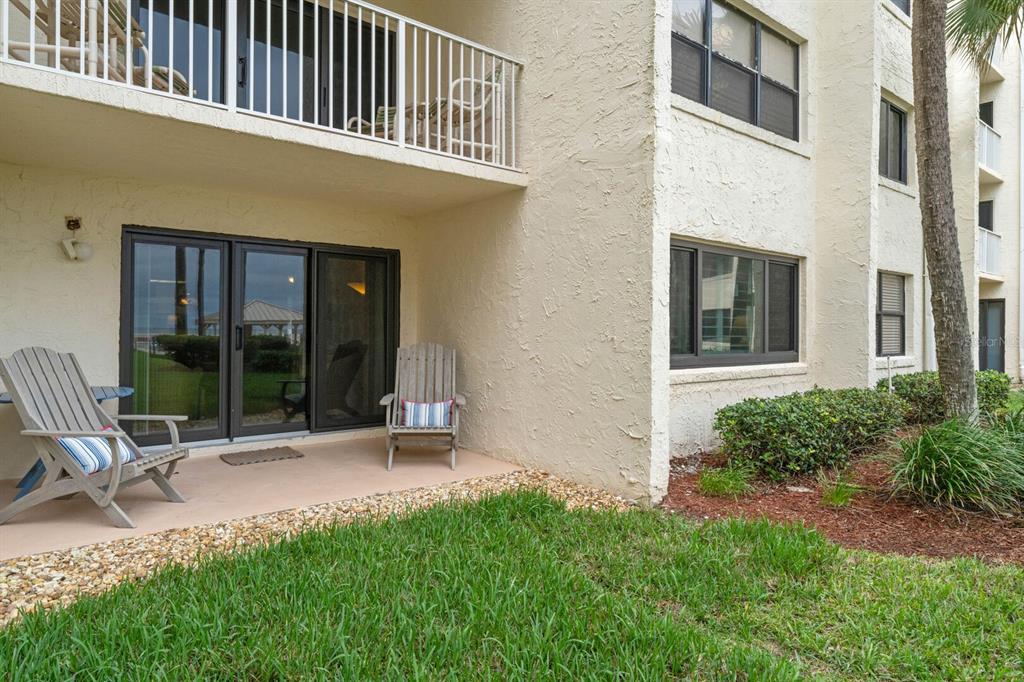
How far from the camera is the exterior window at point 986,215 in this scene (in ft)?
46.2

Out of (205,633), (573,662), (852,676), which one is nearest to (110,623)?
(205,633)

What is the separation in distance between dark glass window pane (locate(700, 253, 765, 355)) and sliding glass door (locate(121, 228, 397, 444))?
3.81 m

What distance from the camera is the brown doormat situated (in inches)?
230

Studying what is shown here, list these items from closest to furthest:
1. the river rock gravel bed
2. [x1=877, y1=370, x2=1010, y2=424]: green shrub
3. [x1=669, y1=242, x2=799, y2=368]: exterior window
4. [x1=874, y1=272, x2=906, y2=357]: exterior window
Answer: the river rock gravel bed, [x1=669, y1=242, x2=799, y2=368]: exterior window, [x1=877, y1=370, x2=1010, y2=424]: green shrub, [x1=874, y1=272, x2=906, y2=357]: exterior window

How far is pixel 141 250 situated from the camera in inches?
226

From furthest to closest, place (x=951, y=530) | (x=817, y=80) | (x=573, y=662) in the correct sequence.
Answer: (x=817, y=80), (x=951, y=530), (x=573, y=662)

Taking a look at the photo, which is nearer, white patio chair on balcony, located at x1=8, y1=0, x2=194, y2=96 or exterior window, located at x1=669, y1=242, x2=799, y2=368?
white patio chair on balcony, located at x1=8, y1=0, x2=194, y2=96

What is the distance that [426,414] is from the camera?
6.04 m

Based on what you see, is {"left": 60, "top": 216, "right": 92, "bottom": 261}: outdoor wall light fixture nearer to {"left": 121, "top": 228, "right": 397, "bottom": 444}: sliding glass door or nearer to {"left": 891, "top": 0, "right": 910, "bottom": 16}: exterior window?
{"left": 121, "top": 228, "right": 397, "bottom": 444}: sliding glass door

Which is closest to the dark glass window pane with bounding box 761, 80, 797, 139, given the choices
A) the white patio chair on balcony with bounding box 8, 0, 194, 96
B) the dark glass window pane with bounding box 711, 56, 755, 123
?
the dark glass window pane with bounding box 711, 56, 755, 123

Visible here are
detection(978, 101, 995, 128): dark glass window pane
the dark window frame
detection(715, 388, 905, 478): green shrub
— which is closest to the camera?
detection(715, 388, 905, 478): green shrub

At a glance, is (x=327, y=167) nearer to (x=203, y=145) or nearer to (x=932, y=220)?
(x=203, y=145)

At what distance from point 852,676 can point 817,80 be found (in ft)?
25.9

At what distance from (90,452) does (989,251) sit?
56.0 ft
